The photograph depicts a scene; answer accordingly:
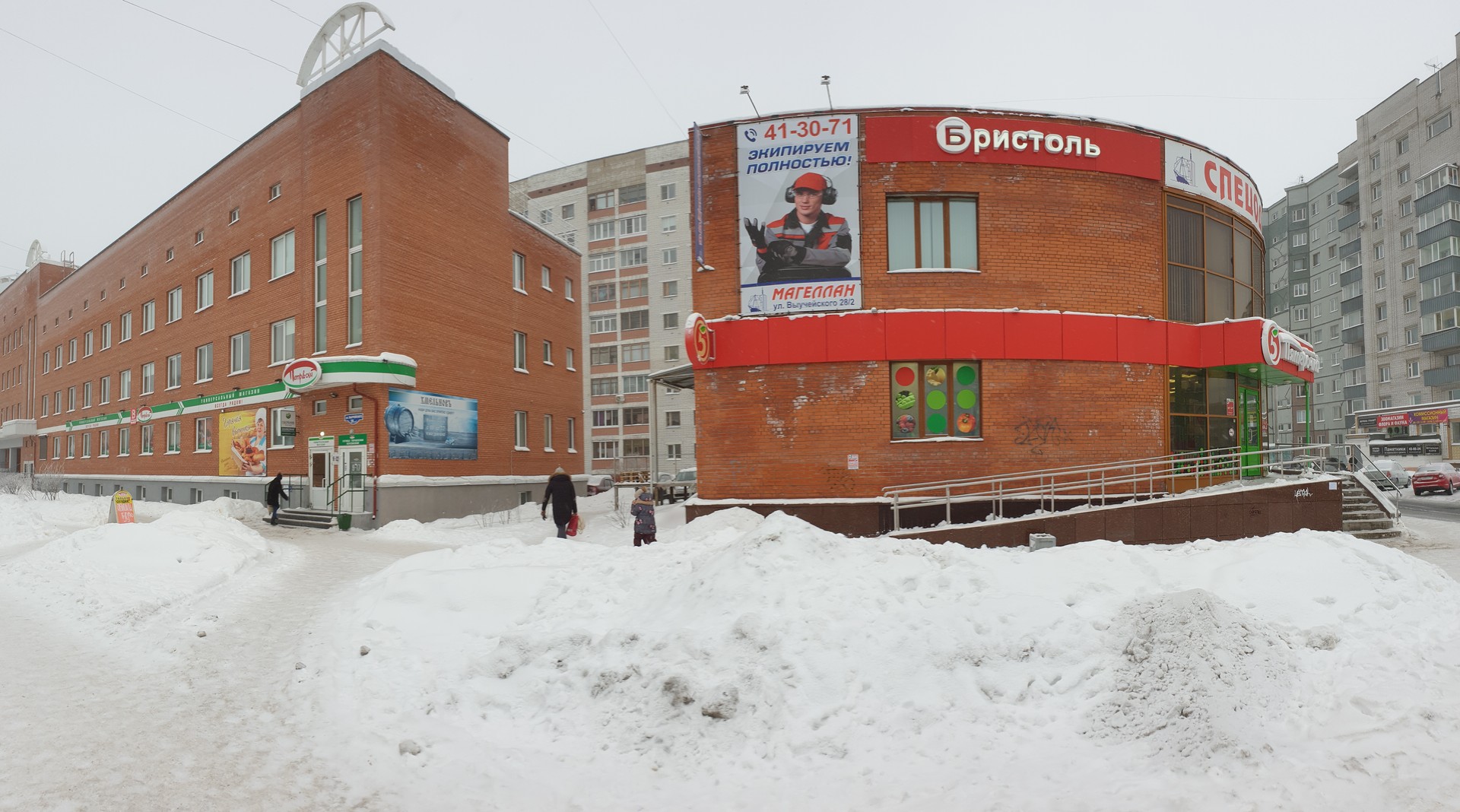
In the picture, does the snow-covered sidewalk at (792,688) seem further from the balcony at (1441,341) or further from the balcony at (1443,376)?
the balcony at (1441,341)

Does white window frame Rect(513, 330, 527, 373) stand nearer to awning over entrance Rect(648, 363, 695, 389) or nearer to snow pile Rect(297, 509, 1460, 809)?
awning over entrance Rect(648, 363, 695, 389)

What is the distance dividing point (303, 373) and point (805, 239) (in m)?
14.6

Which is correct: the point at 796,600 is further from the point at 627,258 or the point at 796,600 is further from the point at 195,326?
the point at 627,258

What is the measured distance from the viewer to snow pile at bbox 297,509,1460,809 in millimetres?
4605

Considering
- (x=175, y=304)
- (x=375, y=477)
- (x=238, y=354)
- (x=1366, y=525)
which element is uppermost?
(x=175, y=304)

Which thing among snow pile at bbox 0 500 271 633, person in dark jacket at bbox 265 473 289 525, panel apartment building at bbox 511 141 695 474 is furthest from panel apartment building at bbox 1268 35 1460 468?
snow pile at bbox 0 500 271 633

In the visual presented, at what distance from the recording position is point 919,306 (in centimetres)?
1556

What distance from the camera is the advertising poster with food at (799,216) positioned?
51.6ft

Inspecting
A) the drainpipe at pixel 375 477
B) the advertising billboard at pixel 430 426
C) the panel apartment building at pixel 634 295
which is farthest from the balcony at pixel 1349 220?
the drainpipe at pixel 375 477

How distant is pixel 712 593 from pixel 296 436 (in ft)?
69.9

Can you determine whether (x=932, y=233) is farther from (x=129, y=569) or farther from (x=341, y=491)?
(x=341, y=491)

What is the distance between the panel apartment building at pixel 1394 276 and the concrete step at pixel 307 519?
46.9 metres

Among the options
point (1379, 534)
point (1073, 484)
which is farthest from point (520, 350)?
point (1379, 534)

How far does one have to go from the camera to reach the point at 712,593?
7066mm
